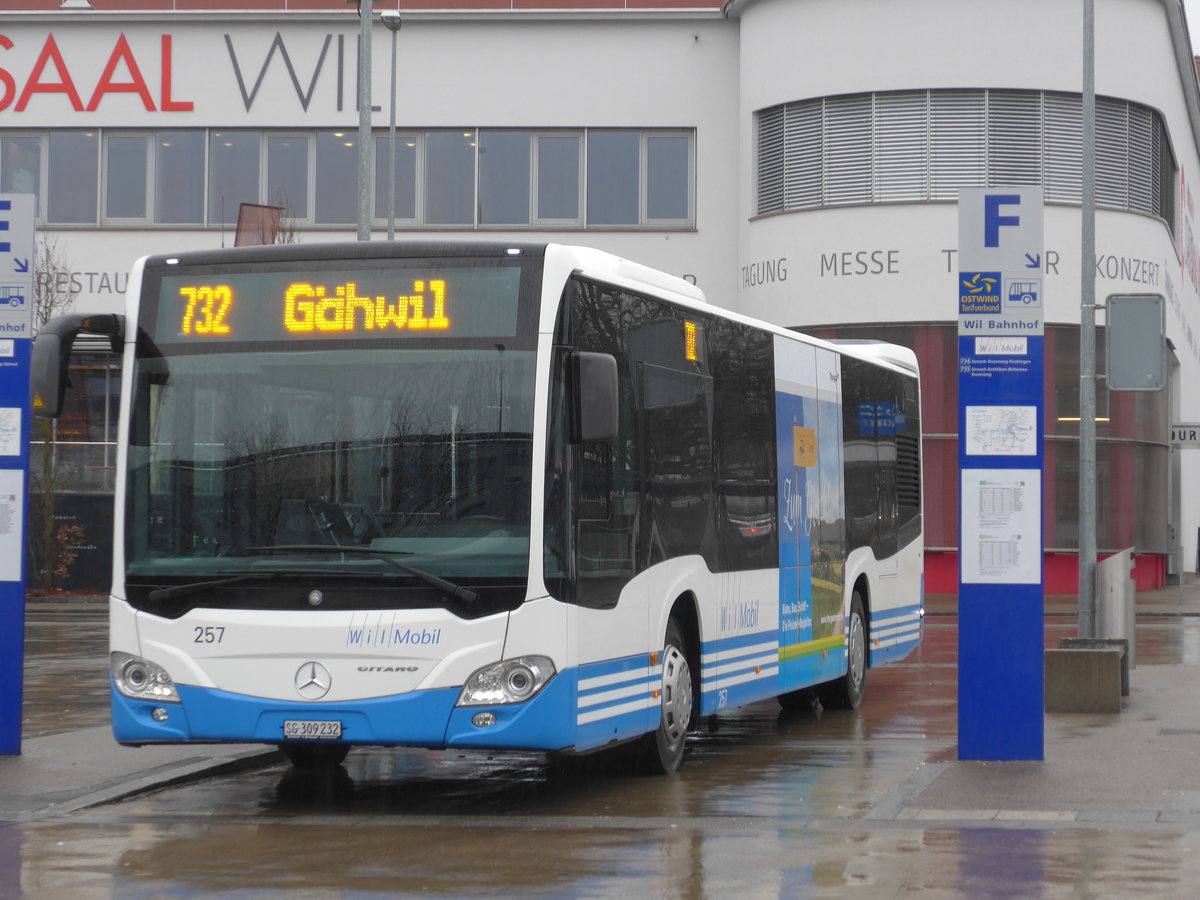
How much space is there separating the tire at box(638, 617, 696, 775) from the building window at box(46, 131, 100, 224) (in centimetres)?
3070

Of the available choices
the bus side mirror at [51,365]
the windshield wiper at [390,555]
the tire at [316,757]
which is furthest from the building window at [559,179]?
the windshield wiper at [390,555]

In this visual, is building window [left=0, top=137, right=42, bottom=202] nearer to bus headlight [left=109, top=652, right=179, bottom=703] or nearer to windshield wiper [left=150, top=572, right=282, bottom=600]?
bus headlight [left=109, top=652, right=179, bottom=703]

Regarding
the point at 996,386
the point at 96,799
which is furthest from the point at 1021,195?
the point at 96,799

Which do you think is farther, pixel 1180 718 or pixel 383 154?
pixel 383 154

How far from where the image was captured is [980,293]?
11.7m

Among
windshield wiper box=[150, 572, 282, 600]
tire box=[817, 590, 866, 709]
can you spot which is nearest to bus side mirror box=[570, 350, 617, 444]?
windshield wiper box=[150, 572, 282, 600]

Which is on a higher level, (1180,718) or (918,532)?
(918,532)

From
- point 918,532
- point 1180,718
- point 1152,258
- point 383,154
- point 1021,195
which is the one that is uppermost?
point 383,154

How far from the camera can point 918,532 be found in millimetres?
18875

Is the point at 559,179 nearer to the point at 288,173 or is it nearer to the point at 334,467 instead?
the point at 288,173

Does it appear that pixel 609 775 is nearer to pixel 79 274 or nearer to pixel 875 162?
pixel 875 162

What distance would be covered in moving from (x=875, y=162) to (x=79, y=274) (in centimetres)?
1650

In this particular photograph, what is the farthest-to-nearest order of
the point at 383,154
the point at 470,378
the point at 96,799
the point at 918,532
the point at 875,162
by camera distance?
the point at 383,154
the point at 875,162
the point at 918,532
the point at 96,799
the point at 470,378

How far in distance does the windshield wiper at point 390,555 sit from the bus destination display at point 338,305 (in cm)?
114
